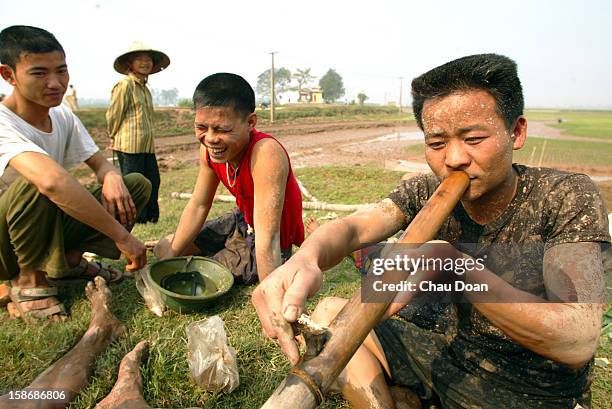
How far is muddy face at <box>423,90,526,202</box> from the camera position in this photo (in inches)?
63.8

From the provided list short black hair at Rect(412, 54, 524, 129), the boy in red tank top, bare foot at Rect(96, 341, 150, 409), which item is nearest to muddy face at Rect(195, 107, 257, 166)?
the boy in red tank top

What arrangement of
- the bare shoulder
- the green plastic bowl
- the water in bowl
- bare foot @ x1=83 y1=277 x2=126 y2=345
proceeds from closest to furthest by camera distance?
bare foot @ x1=83 y1=277 x2=126 y2=345
the bare shoulder
the green plastic bowl
the water in bowl

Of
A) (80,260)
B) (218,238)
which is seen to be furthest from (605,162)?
(80,260)

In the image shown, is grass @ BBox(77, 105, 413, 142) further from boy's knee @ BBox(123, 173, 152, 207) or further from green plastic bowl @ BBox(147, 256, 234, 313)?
green plastic bowl @ BBox(147, 256, 234, 313)

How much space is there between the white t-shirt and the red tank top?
1.19 m

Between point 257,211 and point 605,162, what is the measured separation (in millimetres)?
16701

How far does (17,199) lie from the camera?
2.73 metres

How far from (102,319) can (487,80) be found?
250 centimetres

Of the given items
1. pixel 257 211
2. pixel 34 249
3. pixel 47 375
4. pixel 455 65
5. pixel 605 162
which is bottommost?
pixel 605 162

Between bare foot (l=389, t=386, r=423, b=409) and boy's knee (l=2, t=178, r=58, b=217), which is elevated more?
boy's knee (l=2, t=178, r=58, b=217)

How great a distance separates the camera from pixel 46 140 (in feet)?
10.5

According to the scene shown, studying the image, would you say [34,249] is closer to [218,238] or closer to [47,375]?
[47,375]

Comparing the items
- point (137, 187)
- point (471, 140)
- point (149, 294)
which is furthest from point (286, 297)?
point (137, 187)

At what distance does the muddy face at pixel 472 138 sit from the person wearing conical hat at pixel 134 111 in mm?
4676
